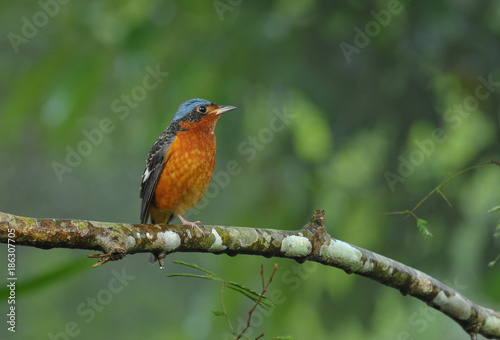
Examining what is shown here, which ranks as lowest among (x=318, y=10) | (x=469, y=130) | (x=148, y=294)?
(x=148, y=294)

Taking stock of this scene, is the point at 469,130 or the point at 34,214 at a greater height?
the point at 469,130

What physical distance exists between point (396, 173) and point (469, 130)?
86 centimetres

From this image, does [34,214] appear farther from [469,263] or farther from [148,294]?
[469,263]

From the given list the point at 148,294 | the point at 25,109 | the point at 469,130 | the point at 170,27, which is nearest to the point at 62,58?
the point at 25,109

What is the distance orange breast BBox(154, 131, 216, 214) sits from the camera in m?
3.87

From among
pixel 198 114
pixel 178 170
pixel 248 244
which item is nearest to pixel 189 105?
pixel 198 114

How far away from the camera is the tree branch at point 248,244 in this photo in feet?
7.43

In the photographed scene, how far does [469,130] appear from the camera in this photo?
591cm

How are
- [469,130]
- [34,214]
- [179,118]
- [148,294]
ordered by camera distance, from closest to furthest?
[179,118]
[469,130]
[34,214]
[148,294]

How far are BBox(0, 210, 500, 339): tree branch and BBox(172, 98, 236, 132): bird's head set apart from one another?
124 centimetres

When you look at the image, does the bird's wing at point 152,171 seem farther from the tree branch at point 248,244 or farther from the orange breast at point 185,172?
the tree branch at point 248,244

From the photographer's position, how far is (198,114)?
4.11 metres

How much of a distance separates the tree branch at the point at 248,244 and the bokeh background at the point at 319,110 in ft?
4.90

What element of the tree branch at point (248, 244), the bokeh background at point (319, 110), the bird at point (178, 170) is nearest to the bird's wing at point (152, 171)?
the bird at point (178, 170)
